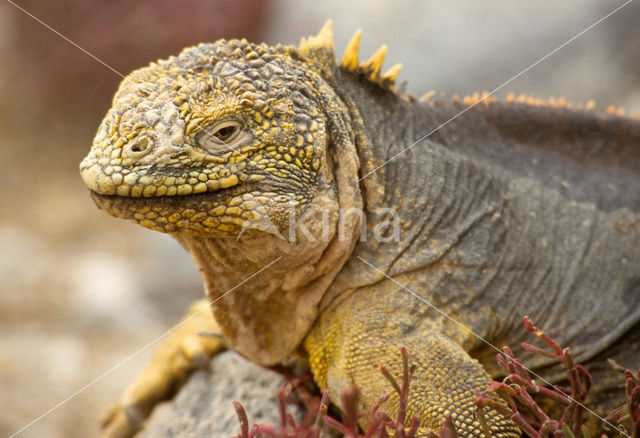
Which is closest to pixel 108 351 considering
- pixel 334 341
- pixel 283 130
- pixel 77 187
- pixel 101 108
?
pixel 77 187

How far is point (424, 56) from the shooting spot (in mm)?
7297

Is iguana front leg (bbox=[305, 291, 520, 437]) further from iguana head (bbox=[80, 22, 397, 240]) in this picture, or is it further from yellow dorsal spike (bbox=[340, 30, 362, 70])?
yellow dorsal spike (bbox=[340, 30, 362, 70])

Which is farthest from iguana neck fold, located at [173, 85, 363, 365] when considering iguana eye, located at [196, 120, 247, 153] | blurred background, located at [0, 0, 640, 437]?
blurred background, located at [0, 0, 640, 437]

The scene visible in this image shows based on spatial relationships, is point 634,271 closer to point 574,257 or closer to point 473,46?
point 574,257

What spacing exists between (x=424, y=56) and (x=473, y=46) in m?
0.57

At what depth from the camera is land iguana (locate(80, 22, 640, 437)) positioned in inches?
94.0

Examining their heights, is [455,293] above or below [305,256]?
below

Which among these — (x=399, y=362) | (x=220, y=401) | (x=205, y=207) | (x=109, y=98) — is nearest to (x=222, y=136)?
(x=205, y=207)

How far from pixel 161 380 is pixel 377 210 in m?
2.02

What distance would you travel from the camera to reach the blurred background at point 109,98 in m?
6.54

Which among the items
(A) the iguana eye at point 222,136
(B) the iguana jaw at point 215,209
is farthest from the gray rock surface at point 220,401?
(A) the iguana eye at point 222,136

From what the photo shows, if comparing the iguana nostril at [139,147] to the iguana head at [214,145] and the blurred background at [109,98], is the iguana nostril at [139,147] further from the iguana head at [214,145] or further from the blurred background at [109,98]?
the blurred background at [109,98]

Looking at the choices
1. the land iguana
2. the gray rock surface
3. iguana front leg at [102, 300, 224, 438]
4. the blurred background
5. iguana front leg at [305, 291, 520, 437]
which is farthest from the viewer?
the blurred background

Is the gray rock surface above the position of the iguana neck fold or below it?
below
